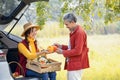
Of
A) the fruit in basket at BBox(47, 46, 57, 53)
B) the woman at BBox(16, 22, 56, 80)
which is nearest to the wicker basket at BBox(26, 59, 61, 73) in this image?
the woman at BBox(16, 22, 56, 80)

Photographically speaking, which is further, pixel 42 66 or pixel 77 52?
pixel 77 52

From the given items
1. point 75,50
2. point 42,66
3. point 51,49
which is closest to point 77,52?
point 75,50

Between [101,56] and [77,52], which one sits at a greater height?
[77,52]

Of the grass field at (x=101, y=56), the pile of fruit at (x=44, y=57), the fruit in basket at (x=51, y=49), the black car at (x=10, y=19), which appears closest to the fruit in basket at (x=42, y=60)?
the pile of fruit at (x=44, y=57)

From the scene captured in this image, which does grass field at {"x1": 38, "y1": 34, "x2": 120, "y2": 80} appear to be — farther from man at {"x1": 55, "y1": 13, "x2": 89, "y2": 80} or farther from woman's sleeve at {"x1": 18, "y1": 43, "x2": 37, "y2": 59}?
woman's sleeve at {"x1": 18, "y1": 43, "x2": 37, "y2": 59}

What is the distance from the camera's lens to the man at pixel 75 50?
6.47 m

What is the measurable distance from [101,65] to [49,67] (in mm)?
6722

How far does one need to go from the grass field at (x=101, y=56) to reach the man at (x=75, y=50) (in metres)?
5.29

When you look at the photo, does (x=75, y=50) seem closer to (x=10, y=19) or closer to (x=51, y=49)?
(x=51, y=49)

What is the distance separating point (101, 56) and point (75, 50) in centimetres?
692

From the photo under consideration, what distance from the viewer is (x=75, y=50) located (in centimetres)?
645

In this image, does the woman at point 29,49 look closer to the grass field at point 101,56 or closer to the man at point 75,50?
the man at point 75,50

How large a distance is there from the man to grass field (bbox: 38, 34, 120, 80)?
529 centimetres

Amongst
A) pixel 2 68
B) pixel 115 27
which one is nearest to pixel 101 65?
pixel 115 27
